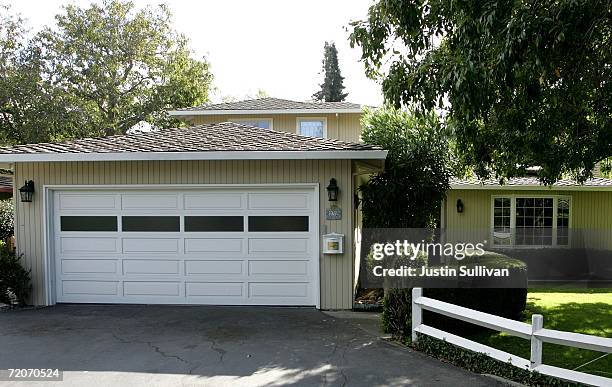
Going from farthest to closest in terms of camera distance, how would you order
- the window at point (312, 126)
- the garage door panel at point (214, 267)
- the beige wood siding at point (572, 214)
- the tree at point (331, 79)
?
the tree at point (331, 79), the window at point (312, 126), the beige wood siding at point (572, 214), the garage door panel at point (214, 267)

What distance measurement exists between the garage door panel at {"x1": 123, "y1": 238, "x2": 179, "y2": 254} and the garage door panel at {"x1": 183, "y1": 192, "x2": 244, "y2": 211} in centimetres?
76

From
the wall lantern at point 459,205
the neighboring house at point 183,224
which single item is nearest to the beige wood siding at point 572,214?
the wall lantern at point 459,205

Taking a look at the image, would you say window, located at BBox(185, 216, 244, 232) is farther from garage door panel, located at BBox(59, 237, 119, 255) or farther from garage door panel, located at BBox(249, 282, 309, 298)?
garage door panel, located at BBox(59, 237, 119, 255)

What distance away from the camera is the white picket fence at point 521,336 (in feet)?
14.3

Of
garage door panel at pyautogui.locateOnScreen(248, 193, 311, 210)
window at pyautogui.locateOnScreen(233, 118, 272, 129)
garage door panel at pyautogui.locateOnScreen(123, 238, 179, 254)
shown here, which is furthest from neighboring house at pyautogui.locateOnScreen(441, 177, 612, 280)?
garage door panel at pyautogui.locateOnScreen(123, 238, 179, 254)

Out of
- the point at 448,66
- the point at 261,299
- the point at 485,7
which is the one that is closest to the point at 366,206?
the point at 261,299

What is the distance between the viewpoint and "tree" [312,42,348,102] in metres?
46.8

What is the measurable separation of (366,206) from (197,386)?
5.72 m

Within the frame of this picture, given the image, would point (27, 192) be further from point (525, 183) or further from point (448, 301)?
point (525, 183)

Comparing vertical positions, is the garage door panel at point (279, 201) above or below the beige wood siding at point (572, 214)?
above

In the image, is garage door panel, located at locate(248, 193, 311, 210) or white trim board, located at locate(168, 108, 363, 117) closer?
garage door panel, located at locate(248, 193, 311, 210)

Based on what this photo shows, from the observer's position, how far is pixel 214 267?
28.3 feet

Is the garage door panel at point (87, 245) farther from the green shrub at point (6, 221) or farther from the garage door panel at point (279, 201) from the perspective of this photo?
the green shrub at point (6, 221)

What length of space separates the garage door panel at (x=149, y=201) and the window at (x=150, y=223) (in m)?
0.20
